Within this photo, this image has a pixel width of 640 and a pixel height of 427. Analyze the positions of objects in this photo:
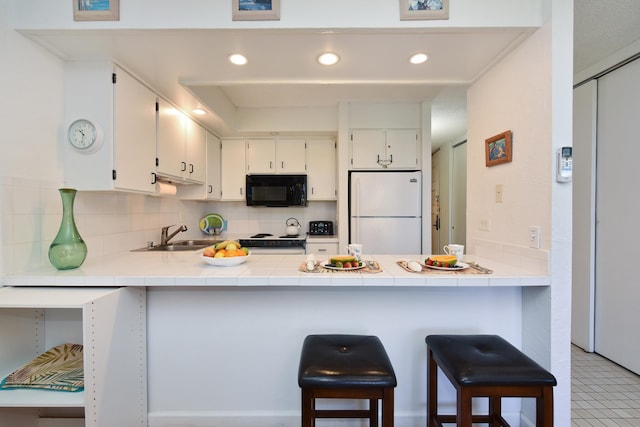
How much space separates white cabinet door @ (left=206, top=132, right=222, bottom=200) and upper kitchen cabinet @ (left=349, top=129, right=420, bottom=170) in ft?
5.13

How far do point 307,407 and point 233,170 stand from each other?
2834 millimetres

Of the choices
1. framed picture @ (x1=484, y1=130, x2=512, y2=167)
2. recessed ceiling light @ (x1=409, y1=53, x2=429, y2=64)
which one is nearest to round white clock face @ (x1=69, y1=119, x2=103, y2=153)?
recessed ceiling light @ (x1=409, y1=53, x2=429, y2=64)

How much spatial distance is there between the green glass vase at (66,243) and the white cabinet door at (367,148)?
2.36 metres

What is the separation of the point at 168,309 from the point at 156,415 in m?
0.59

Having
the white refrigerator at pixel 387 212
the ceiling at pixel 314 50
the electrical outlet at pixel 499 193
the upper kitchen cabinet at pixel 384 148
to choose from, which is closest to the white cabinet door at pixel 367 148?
the upper kitchen cabinet at pixel 384 148

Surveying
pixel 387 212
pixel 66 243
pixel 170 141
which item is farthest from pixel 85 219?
pixel 387 212

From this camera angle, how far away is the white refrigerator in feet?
9.55

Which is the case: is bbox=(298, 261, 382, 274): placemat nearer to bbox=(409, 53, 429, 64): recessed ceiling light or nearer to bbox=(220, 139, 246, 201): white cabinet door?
bbox=(409, 53, 429, 64): recessed ceiling light

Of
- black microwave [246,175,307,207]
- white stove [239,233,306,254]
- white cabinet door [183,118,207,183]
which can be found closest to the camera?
white cabinet door [183,118,207,183]

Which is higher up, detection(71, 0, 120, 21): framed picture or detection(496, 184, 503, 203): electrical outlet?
detection(71, 0, 120, 21): framed picture

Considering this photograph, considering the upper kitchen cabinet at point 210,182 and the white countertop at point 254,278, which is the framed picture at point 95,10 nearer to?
the white countertop at point 254,278

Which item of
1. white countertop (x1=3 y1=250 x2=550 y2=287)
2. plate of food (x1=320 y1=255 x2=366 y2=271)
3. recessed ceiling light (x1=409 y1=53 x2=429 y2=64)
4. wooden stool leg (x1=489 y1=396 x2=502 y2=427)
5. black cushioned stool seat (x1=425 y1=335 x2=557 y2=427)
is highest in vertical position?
recessed ceiling light (x1=409 y1=53 x2=429 y2=64)

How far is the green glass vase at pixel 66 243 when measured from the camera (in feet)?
4.42

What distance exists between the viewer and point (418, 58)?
1.66 m
